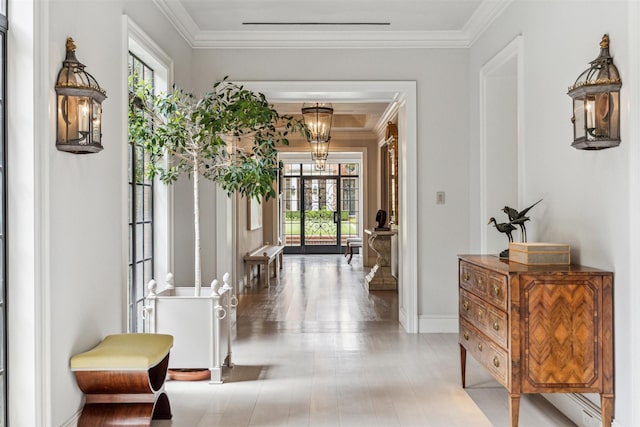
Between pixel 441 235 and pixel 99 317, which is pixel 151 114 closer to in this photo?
pixel 99 317

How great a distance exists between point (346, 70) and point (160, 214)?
2.24m

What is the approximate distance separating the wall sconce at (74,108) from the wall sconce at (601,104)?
2361mm

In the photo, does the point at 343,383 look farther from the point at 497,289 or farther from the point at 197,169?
the point at 197,169

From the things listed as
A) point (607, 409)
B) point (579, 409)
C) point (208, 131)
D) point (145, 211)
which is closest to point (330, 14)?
point (208, 131)

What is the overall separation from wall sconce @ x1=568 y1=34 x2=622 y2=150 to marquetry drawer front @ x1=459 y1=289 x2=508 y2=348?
0.97 meters

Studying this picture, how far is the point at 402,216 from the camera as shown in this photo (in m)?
5.90

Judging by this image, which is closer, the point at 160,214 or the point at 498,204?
the point at 160,214

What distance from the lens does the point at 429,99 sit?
5562 mm

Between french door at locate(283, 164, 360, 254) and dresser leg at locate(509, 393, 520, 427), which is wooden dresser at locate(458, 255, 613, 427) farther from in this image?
french door at locate(283, 164, 360, 254)

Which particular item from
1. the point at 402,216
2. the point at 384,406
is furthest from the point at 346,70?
the point at 384,406

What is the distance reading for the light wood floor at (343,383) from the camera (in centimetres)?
331

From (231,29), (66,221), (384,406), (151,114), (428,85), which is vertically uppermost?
(231,29)

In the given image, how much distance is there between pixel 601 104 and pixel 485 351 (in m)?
1.47

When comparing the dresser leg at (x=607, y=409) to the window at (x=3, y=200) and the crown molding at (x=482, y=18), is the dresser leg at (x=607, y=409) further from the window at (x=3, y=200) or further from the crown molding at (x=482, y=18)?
the crown molding at (x=482, y=18)
